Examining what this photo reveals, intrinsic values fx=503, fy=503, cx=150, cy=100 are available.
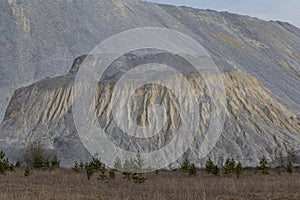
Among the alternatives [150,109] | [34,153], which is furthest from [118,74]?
[34,153]

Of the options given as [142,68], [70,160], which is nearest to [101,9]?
[142,68]

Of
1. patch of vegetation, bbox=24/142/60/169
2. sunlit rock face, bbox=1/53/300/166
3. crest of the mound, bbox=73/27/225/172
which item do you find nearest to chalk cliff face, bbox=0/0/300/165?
sunlit rock face, bbox=1/53/300/166

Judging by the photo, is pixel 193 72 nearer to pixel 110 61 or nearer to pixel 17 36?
pixel 110 61

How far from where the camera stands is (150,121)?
50938 millimetres

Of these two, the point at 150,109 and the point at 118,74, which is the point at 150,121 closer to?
the point at 150,109

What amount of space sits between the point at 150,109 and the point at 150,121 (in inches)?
63.8

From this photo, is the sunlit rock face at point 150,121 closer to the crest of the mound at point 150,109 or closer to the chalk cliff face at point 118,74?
the chalk cliff face at point 118,74

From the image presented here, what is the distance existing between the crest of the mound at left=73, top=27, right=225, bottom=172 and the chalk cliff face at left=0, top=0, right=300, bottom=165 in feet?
2.66

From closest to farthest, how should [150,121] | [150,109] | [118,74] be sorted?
[150,121]
[150,109]
[118,74]

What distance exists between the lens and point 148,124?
5072 cm

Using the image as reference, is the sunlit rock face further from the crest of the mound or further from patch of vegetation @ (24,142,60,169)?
patch of vegetation @ (24,142,60,169)

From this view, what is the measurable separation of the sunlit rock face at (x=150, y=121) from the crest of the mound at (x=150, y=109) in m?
0.47

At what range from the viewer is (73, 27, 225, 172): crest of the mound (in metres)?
47.0

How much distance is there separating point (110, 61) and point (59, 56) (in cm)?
871
